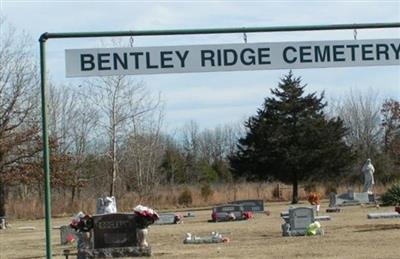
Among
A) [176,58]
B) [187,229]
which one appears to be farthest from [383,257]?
[187,229]

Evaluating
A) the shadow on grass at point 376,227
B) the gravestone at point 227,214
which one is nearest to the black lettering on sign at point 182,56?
the shadow on grass at point 376,227

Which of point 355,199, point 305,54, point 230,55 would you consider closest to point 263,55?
point 230,55

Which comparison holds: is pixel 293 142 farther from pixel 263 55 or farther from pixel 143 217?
pixel 263 55

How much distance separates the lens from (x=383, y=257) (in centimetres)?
1762

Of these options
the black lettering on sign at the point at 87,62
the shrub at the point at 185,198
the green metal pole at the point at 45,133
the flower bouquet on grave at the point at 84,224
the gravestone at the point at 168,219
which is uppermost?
the black lettering on sign at the point at 87,62

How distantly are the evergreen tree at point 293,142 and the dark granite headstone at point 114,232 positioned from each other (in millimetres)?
44594

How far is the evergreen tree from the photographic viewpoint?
6550 centimetres

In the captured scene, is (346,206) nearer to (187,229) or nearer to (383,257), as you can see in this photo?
(187,229)

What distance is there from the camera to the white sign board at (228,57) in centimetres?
1088

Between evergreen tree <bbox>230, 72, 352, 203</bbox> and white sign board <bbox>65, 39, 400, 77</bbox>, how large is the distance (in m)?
53.8

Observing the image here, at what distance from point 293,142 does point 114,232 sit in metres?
46.0

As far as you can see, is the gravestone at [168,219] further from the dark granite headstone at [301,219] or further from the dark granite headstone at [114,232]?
the dark granite headstone at [114,232]

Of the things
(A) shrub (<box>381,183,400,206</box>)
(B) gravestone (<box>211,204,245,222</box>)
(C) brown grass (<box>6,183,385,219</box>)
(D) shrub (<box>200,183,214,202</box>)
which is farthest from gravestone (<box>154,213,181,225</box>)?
(D) shrub (<box>200,183,214,202</box>)

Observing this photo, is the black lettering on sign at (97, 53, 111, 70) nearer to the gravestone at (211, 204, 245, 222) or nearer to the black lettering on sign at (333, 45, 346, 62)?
the black lettering on sign at (333, 45, 346, 62)
